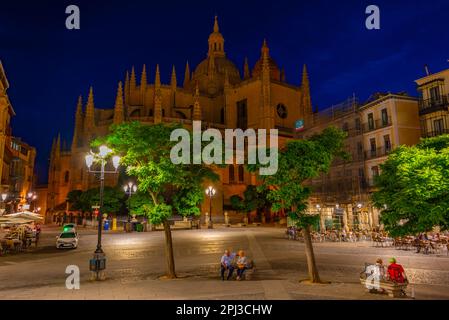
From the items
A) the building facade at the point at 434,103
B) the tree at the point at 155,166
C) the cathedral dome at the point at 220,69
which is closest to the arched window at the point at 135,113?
the cathedral dome at the point at 220,69

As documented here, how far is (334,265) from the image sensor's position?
47.0ft

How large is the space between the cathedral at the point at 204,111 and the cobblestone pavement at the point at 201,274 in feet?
115

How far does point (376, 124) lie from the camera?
31297mm

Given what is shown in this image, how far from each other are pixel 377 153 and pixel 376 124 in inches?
102

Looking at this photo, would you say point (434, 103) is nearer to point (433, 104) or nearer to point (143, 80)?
point (433, 104)

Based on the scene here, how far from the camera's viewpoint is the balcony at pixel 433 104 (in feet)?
88.3

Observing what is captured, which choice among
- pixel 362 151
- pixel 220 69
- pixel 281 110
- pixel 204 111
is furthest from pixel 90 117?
pixel 362 151

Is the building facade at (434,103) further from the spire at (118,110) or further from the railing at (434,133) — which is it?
the spire at (118,110)

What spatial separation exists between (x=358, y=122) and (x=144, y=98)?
40010 millimetres

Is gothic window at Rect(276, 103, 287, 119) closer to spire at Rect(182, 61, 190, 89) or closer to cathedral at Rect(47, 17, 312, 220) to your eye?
cathedral at Rect(47, 17, 312, 220)

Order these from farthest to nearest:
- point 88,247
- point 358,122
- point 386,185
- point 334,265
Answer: point 358,122, point 88,247, point 334,265, point 386,185
